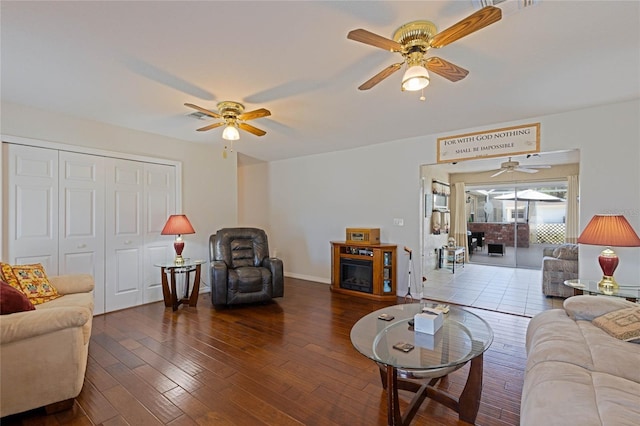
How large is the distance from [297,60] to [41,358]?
108 inches

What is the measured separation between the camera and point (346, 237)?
4988 mm

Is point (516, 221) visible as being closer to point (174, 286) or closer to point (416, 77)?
point (416, 77)

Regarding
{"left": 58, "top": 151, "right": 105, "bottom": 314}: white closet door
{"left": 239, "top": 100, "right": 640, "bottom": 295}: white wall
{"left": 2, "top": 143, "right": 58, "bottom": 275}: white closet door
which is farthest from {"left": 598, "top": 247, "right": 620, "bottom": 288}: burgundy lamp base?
{"left": 2, "top": 143, "right": 58, "bottom": 275}: white closet door

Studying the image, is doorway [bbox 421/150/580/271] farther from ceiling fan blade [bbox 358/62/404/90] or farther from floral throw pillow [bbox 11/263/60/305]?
floral throw pillow [bbox 11/263/60/305]

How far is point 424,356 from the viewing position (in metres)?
1.75

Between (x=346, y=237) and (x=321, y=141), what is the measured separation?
169 centimetres

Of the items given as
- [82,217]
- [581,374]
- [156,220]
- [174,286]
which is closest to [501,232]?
[581,374]

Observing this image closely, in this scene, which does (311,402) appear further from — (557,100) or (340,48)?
(557,100)

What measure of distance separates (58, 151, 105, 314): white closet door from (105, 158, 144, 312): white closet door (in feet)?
0.26

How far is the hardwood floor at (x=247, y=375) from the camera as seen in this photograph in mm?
1848

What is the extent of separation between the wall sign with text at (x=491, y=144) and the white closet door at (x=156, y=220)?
4.19 m

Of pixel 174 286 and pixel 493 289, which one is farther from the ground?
pixel 174 286

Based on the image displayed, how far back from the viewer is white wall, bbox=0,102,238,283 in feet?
10.9

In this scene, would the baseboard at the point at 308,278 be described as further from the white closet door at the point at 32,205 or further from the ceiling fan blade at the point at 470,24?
the ceiling fan blade at the point at 470,24
